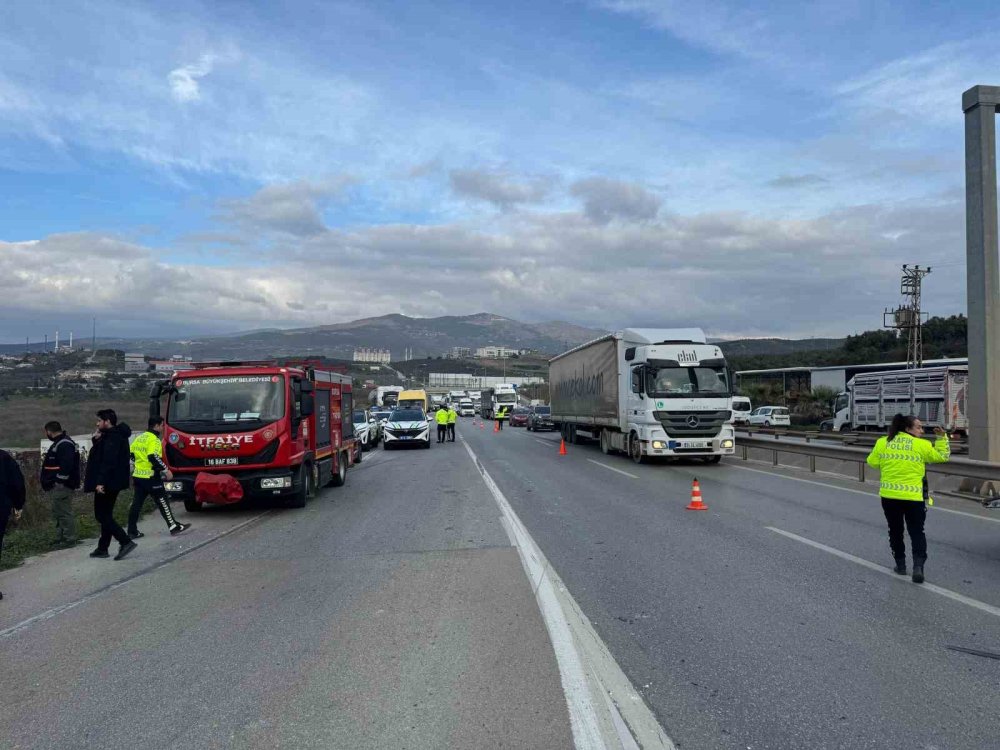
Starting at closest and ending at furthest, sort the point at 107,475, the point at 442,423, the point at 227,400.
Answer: the point at 107,475
the point at 227,400
the point at 442,423

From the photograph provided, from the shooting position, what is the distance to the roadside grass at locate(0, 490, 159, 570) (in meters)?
10.2

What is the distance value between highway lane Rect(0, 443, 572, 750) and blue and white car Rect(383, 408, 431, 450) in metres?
21.6

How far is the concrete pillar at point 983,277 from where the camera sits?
1617 centimetres

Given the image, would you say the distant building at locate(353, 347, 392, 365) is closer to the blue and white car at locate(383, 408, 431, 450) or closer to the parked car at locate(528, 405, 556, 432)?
the parked car at locate(528, 405, 556, 432)

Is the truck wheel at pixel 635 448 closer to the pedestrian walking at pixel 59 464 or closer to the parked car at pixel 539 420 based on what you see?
the pedestrian walking at pixel 59 464

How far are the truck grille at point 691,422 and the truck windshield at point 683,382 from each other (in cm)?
51

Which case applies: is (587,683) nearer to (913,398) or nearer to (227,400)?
(227,400)

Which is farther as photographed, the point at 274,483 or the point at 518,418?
the point at 518,418

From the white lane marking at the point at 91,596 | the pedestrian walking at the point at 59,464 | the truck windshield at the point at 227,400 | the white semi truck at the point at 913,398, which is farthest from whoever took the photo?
the white semi truck at the point at 913,398

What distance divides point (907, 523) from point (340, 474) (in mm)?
12624

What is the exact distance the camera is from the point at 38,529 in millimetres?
11984

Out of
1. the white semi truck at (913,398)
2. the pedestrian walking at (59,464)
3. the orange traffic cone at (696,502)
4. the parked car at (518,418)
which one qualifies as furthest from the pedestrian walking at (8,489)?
the parked car at (518,418)

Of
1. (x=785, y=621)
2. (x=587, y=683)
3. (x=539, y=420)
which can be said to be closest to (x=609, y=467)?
(x=785, y=621)

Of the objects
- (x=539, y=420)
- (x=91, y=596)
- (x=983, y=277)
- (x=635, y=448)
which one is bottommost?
(x=91, y=596)
